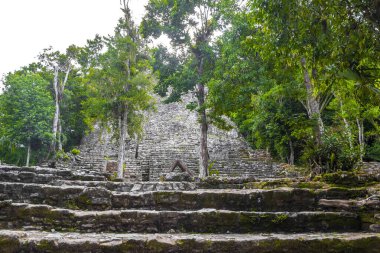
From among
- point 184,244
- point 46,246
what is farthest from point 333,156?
point 46,246

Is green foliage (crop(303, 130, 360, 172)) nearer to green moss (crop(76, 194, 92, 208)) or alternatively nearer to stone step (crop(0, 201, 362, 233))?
stone step (crop(0, 201, 362, 233))

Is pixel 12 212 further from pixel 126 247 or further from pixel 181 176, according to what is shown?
pixel 181 176

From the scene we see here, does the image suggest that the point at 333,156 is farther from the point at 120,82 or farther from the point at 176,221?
the point at 120,82

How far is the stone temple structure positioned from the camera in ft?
48.5

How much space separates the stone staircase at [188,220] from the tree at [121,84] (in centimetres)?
895

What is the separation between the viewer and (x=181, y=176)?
21.2ft

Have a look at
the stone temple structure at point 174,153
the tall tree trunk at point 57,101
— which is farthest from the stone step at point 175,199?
the tall tree trunk at point 57,101

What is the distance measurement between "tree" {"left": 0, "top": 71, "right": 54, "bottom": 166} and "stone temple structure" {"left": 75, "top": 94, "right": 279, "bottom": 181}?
3.39 metres

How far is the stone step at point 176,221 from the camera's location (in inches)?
154

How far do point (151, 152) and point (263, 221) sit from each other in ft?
48.6

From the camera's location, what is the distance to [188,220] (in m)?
4.02

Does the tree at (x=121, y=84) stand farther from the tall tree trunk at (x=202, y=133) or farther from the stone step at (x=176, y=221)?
the stone step at (x=176, y=221)

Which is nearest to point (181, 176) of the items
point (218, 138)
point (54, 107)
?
point (218, 138)

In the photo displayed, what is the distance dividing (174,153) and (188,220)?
13.8 metres
